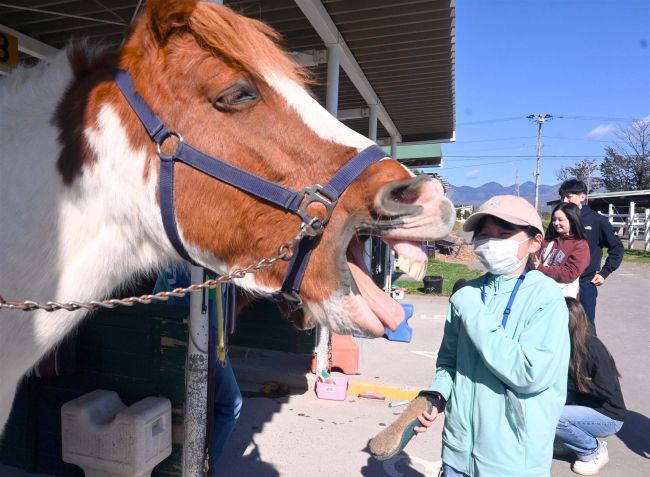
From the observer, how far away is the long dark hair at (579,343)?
3033 mm

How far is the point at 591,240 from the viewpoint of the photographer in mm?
5125

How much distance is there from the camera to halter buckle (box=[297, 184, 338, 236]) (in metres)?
1.24

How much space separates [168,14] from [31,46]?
456 cm

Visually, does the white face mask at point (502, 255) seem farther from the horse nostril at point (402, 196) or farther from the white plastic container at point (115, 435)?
the white plastic container at point (115, 435)

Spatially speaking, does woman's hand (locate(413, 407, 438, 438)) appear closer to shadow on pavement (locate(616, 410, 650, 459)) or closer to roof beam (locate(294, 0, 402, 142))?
shadow on pavement (locate(616, 410, 650, 459))

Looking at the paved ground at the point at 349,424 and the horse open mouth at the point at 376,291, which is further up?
the horse open mouth at the point at 376,291

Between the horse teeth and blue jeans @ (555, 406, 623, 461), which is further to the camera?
blue jeans @ (555, 406, 623, 461)

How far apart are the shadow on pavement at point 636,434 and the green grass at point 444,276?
7.01 meters

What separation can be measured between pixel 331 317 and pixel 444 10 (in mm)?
3942

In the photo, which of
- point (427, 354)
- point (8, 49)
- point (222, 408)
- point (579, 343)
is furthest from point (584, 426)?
point (8, 49)

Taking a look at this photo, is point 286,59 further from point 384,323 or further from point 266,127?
point 384,323

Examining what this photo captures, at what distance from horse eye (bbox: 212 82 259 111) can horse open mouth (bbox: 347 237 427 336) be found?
0.53 m

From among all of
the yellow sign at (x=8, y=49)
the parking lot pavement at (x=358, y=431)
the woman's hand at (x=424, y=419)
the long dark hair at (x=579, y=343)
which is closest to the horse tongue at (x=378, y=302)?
the woman's hand at (x=424, y=419)

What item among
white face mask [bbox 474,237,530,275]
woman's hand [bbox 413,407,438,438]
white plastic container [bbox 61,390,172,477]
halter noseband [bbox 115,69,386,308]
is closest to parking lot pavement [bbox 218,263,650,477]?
white plastic container [bbox 61,390,172,477]
